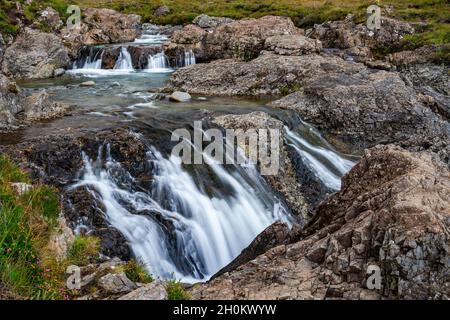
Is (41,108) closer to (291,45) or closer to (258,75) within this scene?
(258,75)

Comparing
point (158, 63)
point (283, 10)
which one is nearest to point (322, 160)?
point (158, 63)

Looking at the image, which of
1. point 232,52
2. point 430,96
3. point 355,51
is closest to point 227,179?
point 430,96

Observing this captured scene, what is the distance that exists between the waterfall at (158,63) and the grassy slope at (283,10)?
1226 cm

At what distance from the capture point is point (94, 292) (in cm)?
658

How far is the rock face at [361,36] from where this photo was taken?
38.5 meters

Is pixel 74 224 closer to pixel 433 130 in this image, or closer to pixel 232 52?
pixel 433 130

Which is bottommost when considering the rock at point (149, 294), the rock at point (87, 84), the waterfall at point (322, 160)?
the waterfall at point (322, 160)

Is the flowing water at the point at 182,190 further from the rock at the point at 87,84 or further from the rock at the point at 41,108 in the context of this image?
the rock at the point at 87,84

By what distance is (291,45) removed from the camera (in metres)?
30.0

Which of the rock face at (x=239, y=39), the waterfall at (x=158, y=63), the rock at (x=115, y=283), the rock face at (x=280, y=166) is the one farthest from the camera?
the waterfall at (x=158, y=63)

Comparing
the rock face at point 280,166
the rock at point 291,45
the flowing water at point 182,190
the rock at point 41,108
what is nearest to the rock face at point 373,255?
the flowing water at point 182,190

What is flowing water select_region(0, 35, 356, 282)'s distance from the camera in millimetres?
11586

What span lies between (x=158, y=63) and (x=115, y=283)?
103ft

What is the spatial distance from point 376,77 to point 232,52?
12.2 m
